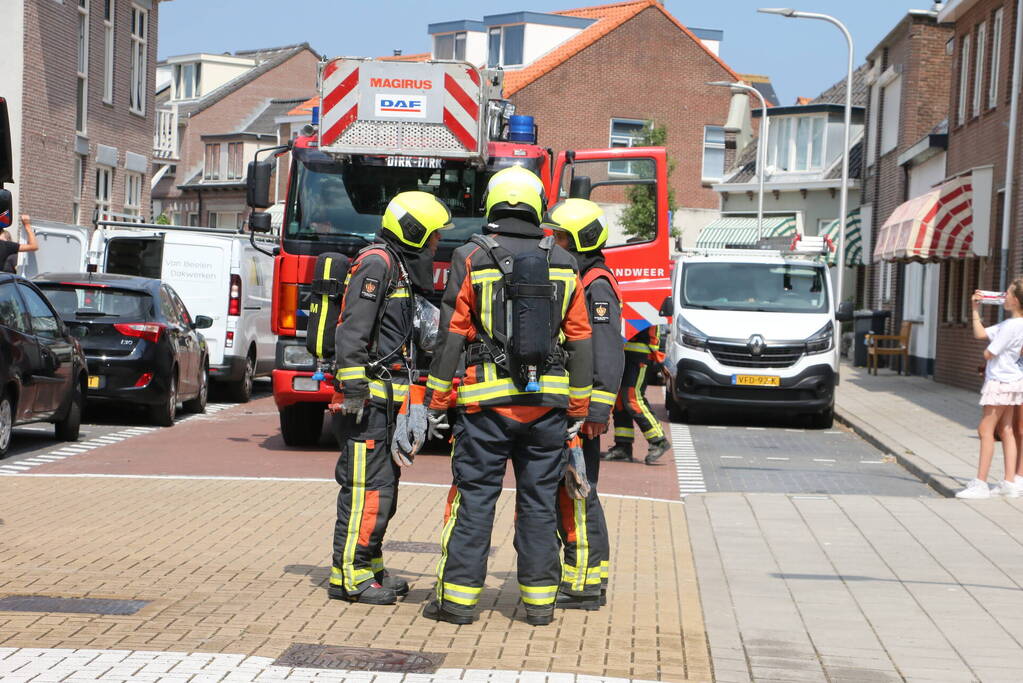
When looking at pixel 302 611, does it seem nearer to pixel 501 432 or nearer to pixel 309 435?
pixel 501 432

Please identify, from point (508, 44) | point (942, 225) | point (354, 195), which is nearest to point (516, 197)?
point (354, 195)

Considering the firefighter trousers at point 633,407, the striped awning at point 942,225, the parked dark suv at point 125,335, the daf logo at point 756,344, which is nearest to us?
the firefighter trousers at point 633,407

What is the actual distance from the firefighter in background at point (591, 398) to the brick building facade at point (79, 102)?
68.7 ft

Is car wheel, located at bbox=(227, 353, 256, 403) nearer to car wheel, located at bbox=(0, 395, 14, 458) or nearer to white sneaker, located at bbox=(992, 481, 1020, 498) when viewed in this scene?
car wheel, located at bbox=(0, 395, 14, 458)

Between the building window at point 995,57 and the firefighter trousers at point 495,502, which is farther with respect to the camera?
the building window at point 995,57

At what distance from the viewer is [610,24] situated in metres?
55.0

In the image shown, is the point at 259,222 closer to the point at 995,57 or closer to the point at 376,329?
the point at 376,329

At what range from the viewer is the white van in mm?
18641

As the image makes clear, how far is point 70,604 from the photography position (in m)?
6.92

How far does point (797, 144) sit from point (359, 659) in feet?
155

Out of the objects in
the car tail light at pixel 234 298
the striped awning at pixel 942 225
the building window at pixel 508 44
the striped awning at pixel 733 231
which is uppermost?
the building window at pixel 508 44

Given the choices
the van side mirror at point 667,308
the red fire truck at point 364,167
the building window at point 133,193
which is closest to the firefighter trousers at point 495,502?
the red fire truck at point 364,167

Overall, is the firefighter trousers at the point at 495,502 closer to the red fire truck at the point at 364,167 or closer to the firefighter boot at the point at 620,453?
the red fire truck at the point at 364,167

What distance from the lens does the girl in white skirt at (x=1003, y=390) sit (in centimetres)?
1170
